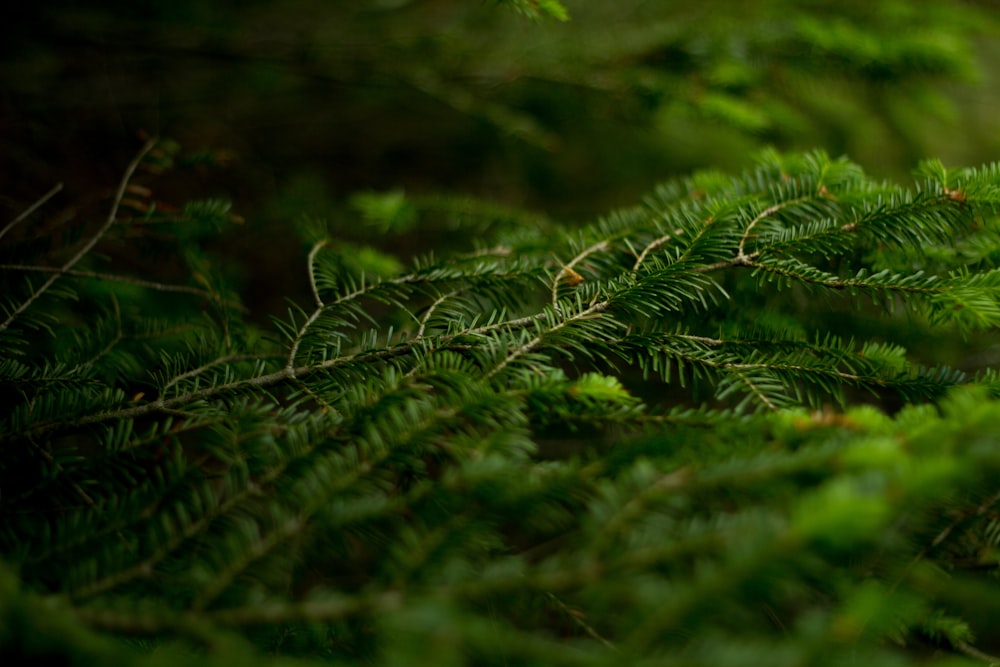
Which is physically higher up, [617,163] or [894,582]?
[617,163]

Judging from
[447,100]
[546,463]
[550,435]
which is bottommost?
[550,435]

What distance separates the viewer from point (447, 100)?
6.08ft

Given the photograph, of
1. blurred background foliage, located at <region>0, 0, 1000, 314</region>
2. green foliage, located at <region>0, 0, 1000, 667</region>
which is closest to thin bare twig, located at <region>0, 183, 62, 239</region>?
green foliage, located at <region>0, 0, 1000, 667</region>

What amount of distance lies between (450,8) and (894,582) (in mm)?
3113

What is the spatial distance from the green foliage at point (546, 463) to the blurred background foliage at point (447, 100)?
355mm

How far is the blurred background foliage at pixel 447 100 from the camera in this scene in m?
1.65

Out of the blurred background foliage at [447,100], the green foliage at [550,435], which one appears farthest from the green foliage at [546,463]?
the blurred background foliage at [447,100]

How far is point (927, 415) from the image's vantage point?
0.69 meters

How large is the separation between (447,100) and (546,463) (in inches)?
58.4

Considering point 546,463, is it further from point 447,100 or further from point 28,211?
point 447,100

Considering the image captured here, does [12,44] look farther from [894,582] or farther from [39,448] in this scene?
[894,582]

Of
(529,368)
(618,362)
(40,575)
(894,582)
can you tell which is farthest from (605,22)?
(40,575)

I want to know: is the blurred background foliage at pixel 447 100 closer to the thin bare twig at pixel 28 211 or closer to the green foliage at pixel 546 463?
the thin bare twig at pixel 28 211

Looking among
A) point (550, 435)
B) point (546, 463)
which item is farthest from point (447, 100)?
point (546, 463)
